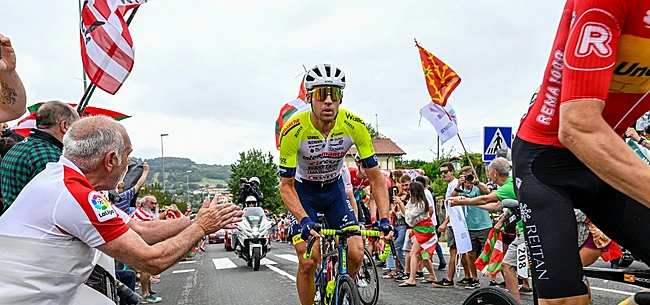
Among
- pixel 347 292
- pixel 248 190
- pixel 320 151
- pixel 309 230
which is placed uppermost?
pixel 320 151

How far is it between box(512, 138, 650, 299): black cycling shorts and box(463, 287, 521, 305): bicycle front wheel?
0.26 m

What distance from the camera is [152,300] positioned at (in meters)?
8.27

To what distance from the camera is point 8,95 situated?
406 centimetres

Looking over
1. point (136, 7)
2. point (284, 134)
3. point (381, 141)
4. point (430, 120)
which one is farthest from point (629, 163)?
point (381, 141)

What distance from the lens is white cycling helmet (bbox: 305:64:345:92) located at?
4.73m

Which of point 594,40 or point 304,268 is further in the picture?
point 304,268

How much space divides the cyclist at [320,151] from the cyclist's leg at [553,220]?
2.26 m

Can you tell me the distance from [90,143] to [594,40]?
89.5 inches

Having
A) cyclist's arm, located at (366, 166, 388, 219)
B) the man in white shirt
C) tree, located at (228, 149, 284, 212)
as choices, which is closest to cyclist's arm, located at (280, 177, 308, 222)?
cyclist's arm, located at (366, 166, 388, 219)

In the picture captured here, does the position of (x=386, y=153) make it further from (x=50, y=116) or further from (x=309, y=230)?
(x=50, y=116)

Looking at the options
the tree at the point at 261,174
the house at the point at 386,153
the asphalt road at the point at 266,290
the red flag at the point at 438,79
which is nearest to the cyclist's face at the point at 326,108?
the asphalt road at the point at 266,290

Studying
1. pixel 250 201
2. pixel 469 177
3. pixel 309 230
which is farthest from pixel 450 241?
pixel 250 201

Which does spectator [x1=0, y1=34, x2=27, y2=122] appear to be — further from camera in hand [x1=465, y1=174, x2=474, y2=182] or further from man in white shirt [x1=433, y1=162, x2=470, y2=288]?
camera in hand [x1=465, y1=174, x2=474, y2=182]

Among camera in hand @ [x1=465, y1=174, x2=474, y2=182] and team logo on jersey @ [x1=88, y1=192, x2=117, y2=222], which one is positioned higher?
camera in hand @ [x1=465, y1=174, x2=474, y2=182]
